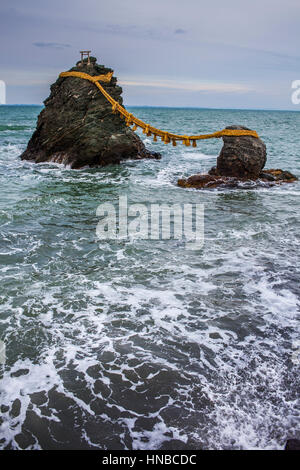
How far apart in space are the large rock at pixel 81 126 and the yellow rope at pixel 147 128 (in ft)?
1.05

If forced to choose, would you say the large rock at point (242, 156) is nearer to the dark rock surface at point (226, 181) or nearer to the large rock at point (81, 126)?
the dark rock surface at point (226, 181)

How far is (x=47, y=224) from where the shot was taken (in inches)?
350

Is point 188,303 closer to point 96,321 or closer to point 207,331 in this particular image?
point 207,331

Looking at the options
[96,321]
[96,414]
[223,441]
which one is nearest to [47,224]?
[96,321]

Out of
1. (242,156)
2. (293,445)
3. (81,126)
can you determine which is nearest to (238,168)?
(242,156)

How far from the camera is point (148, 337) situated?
4746mm

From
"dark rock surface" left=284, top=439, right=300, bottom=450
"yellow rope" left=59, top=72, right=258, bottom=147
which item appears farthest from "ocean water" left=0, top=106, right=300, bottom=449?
"yellow rope" left=59, top=72, right=258, bottom=147

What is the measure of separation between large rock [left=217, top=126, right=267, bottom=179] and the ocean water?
4227 mm

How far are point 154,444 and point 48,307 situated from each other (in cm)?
267

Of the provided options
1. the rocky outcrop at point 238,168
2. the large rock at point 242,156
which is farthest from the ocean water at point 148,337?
the large rock at point 242,156

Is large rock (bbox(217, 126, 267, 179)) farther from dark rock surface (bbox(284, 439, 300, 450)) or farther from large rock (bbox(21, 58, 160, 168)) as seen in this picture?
dark rock surface (bbox(284, 439, 300, 450))

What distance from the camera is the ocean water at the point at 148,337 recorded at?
11.4ft

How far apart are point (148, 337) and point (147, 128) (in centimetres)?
1050
